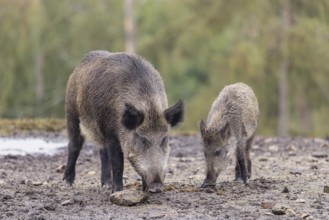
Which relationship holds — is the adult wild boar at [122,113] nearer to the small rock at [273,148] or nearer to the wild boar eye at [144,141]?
the wild boar eye at [144,141]

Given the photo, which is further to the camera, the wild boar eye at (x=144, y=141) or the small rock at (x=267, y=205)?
the wild boar eye at (x=144, y=141)

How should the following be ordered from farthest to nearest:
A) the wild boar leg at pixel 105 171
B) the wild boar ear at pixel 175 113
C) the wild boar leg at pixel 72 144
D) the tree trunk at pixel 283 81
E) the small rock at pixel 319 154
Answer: the tree trunk at pixel 283 81 < the small rock at pixel 319 154 < the wild boar leg at pixel 72 144 < the wild boar leg at pixel 105 171 < the wild boar ear at pixel 175 113

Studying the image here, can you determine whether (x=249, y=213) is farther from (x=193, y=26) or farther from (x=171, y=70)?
(x=171, y=70)

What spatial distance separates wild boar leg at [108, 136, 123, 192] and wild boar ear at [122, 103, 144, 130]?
0.46 m

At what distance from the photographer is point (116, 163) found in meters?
8.14

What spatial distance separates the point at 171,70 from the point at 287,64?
11.1m

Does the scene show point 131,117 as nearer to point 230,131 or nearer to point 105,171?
point 105,171

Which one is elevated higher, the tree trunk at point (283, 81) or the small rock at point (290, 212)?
the tree trunk at point (283, 81)

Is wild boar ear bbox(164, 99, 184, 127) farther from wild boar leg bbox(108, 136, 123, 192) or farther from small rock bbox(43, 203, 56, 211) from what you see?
small rock bbox(43, 203, 56, 211)

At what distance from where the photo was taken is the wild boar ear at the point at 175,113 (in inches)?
304

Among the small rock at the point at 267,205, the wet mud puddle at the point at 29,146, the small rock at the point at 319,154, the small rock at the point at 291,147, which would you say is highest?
the wet mud puddle at the point at 29,146

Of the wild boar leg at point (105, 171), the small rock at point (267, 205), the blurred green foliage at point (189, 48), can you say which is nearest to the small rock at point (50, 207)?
the wild boar leg at point (105, 171)

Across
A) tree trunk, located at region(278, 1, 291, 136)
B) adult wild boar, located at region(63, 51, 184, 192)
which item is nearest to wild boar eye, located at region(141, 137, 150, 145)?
adult wild boar, located at region(63, 51, 184, 192)

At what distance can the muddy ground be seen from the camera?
7.21 m
